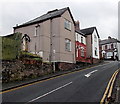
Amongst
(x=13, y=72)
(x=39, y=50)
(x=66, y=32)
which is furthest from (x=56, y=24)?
(x=13, y=72)

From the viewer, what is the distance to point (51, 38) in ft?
89.6

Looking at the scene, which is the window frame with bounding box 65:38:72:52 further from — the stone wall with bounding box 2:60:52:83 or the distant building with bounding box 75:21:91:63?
the stone wall with bounding box 2:60:52:83

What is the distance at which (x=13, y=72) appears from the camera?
16.6 meters

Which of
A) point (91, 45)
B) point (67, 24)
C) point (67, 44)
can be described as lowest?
point (67, 44)

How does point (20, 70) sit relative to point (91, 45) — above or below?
below

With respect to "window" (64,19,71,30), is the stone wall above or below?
below

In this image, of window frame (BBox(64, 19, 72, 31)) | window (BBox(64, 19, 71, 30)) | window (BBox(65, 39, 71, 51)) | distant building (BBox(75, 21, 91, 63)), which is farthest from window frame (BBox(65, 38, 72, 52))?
distant building (BBox(75, 21, 91, 63))

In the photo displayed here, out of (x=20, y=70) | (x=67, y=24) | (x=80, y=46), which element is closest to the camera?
(x=20, y=70)

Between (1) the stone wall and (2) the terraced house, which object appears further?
(2) the terraced house

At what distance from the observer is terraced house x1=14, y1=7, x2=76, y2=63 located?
2594 cm

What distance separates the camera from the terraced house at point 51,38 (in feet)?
85.1

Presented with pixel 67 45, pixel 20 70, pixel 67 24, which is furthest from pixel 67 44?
pixel 20 70

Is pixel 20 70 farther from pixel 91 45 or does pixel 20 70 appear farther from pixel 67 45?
pixel 91 45

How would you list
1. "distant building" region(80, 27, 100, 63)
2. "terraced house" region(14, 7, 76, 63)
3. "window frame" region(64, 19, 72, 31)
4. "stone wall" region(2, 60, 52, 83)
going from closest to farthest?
Answer: "stone wall" region(2, 60, 52, 83) < "terraced house" region(14, 7, 76, 63) < "window frame" region(64, 19, 72, 31) < "distant building" region(80, 27, 100, 63)
